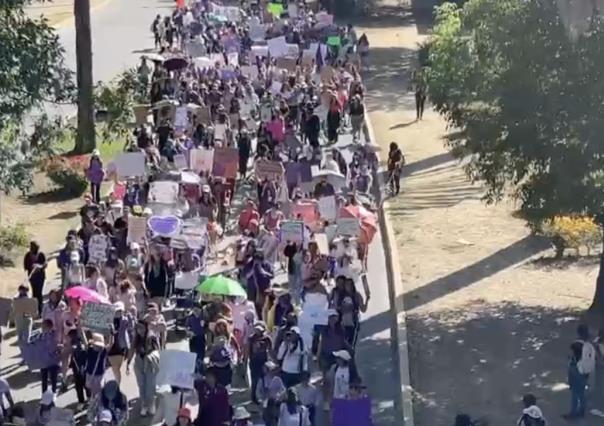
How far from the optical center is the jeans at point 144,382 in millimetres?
17188

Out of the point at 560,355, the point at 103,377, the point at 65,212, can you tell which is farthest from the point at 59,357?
the point at 65,212

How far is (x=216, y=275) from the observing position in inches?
846

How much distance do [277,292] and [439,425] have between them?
4941 millimetres

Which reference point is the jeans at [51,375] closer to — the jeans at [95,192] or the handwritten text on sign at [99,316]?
the handwritten text on sign at [99,316]

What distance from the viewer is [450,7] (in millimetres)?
34438

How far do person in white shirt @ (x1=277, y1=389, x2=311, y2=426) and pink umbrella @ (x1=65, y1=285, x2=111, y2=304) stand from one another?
3487mm

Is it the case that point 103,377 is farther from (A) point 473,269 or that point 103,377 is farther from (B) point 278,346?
(A) point 473,269

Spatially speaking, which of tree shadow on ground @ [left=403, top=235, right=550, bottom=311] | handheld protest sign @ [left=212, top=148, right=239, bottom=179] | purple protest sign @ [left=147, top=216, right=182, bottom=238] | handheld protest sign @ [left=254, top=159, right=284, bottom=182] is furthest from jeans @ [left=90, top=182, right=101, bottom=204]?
tree shadow on ground @ [left=403, top=235, right=550, bottom=311]

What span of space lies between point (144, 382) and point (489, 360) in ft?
18.0

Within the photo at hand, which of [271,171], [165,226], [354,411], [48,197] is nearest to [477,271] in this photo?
[271,171]

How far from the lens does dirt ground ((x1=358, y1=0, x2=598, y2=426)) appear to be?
18969mm

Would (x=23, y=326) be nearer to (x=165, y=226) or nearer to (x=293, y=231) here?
(x=165, y=226)

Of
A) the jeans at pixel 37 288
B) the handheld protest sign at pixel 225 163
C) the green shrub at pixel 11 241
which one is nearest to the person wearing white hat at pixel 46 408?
the jeans at pixel 37 288

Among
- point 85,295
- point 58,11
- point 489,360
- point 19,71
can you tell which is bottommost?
point 489,360
